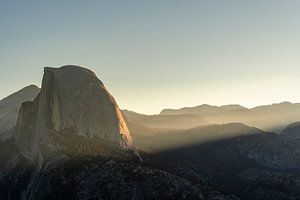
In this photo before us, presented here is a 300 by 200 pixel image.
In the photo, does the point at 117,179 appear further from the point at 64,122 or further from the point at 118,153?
the point at 64,122

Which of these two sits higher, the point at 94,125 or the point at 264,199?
the point at 94,125

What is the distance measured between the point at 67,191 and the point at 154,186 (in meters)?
26.8

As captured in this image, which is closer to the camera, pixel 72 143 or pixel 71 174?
pixel 71 174

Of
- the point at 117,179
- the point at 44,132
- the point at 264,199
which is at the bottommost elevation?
the point at 264,199

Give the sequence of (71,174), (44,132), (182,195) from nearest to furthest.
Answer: (182,195) → (71,174) → (44,132)

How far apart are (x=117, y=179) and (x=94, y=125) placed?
48.2m

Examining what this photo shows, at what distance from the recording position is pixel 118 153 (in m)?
182

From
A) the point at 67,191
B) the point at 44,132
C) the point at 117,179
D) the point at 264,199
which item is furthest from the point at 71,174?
the point at 264,199

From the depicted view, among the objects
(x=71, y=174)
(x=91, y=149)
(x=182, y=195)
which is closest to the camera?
(x=182, y=195)

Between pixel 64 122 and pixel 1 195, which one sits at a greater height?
pixel 64 122

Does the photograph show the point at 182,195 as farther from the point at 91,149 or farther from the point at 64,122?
the point at 64,122

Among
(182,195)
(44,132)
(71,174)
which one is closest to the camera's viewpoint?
(182,195)

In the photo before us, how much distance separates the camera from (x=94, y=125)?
194875 millimetres

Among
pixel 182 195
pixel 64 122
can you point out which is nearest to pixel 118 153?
pixel 64 122
